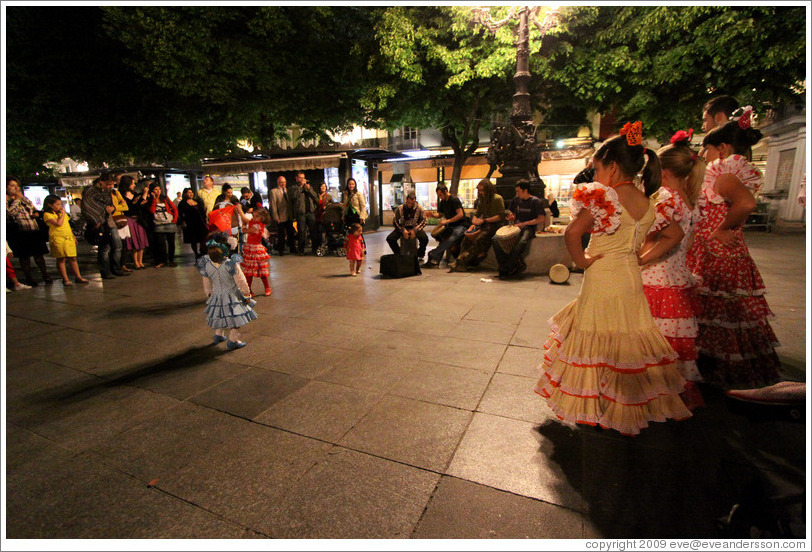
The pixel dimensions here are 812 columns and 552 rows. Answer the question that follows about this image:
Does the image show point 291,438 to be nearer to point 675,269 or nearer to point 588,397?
point 588,397

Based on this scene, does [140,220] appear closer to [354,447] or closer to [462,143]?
[354,447]

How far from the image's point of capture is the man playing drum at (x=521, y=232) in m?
7.82

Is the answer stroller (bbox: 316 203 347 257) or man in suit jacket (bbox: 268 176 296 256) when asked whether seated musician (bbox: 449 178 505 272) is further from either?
man in suit jacket (bbox: 268 176 296 256)

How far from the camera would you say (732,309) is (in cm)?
320

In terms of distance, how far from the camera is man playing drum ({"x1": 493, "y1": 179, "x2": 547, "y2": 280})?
7.82 meters

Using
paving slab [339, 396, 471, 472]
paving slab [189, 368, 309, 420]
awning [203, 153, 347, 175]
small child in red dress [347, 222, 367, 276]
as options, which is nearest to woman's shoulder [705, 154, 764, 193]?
paving slab [339, 396, 471, 472]

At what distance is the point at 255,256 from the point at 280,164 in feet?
35.9

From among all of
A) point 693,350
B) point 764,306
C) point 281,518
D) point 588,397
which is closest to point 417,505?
point 281,518

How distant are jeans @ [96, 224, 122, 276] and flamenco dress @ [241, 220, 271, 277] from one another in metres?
4.45

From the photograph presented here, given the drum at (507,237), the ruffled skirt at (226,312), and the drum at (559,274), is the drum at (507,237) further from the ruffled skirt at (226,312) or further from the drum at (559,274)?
the ruffled skirt at (226,312)

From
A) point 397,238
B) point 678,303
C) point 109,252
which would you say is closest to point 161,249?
point 109,252

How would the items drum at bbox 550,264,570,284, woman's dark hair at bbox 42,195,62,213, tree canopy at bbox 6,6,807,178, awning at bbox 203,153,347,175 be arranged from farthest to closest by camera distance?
awning at bbox 203,153,347,175 < tree canopy at bbox 6,6,807,178 < woman's dark hair at bbox 42,195,62,213 < drum at bbox 550,264,570,284

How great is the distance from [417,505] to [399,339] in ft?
8.49

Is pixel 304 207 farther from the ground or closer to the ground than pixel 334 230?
farther from the ground
